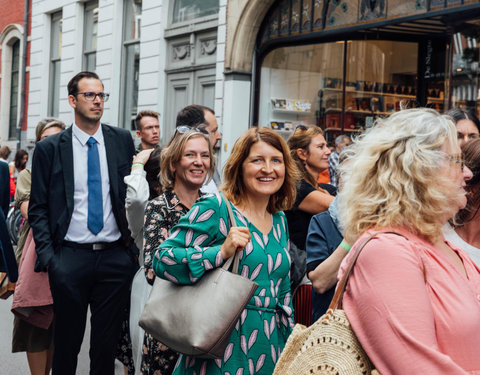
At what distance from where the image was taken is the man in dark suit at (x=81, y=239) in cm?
471

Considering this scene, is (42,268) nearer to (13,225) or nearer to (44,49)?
(13,225)

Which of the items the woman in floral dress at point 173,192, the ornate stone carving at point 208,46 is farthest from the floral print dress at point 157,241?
the ornate stone carving at point 208,46

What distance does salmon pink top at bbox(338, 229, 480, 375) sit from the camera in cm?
187

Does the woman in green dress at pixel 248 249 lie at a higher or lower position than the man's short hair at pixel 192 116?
lower

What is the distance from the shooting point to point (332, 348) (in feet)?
6.40

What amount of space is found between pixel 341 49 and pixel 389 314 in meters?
11.2

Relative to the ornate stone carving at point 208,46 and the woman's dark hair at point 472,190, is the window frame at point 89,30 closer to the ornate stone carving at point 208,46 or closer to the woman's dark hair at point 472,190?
the ornate stone carving at point 208,46

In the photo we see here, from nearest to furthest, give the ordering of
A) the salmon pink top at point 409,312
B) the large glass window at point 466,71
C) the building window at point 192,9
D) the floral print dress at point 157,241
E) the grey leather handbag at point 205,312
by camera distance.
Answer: the salmon pink top at point 409,312 < the grey leather handbag at point 205,312 < the floral print dress at point 157,241 < the large glass window at point 466,71 < the building window at point 192,9

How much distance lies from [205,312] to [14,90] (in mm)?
22770

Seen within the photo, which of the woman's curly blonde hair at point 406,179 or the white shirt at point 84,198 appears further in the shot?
the white shirt at point 84,198

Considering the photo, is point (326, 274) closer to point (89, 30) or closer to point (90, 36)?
point (90, 36)

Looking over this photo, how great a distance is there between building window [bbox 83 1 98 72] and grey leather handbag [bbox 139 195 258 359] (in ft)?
54.4

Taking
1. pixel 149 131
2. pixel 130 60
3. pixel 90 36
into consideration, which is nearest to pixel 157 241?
pixel 149 131

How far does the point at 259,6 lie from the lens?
12.9 meters
